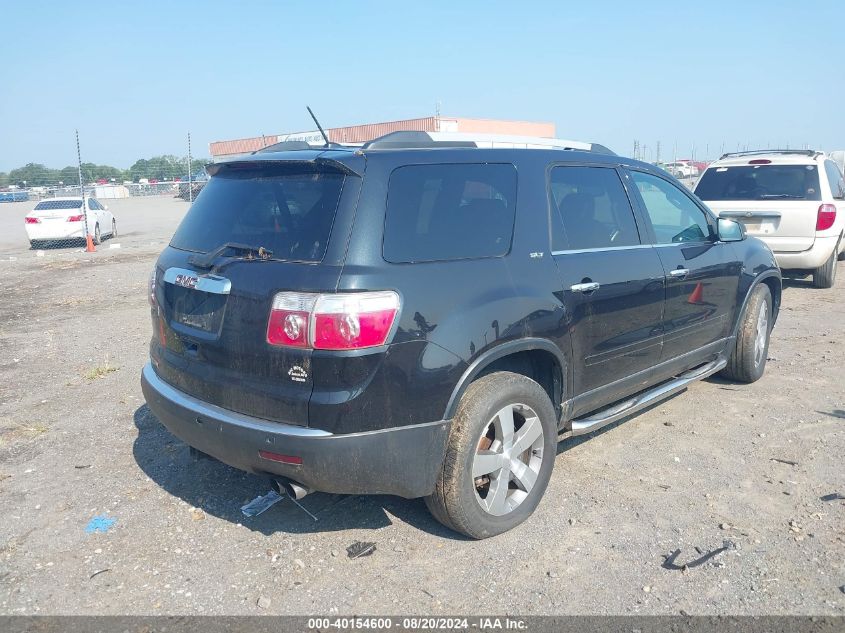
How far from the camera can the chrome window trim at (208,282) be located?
3.21 m

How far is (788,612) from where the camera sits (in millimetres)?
2902

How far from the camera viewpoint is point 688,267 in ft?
15.6

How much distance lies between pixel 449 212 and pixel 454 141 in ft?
1.57

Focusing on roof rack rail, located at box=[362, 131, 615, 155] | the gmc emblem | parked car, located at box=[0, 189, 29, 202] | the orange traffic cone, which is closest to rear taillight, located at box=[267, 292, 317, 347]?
the gmc emblem

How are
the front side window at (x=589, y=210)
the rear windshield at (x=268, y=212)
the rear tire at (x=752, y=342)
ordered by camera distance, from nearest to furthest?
the rear windshield at (x=268, y=212) < the front side window at (x=589, y=210) < the rear tire at (x=752, y=342)

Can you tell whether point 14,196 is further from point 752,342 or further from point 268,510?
point 752,342

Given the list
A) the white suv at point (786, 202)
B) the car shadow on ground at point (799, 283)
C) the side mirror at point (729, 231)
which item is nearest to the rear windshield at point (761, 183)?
the white suv at point (786, 202)

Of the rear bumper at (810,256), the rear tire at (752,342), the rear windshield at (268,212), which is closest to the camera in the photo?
the rear windshield at (268,212)

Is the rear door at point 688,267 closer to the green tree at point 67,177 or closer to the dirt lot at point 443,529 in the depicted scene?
the dirt lot at point 443,529

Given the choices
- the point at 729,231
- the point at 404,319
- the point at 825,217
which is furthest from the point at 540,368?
the point at 825,217

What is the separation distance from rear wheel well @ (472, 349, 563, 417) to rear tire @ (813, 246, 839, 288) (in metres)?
7.77

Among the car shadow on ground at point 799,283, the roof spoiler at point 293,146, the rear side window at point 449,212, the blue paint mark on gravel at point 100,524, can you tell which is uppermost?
the roof spoiler at point 293,146

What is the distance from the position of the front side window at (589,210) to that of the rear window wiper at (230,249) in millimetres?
1566

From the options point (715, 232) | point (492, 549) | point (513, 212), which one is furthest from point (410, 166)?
point (715, 232)
